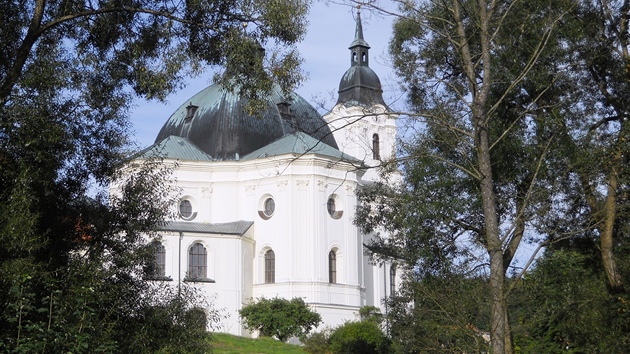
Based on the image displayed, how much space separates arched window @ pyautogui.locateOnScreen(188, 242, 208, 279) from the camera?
5584 cm

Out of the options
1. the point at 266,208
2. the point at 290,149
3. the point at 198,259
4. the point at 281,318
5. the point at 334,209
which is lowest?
the point at 281,318

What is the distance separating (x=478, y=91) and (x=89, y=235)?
286 inches

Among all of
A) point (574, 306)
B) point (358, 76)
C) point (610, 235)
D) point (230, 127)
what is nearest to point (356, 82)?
point (358, 76)

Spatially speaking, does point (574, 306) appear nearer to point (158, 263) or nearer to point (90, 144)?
point (90, 144)

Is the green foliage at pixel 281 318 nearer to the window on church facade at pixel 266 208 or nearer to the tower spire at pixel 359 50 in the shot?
the window on church facade at pixel 266 208

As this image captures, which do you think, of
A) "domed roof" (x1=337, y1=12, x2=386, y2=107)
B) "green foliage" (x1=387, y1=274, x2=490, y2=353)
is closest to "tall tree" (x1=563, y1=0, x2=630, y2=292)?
"green foliage" (x1=387, y1=274, x2=490, y2=353)

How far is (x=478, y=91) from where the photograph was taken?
14914 mm

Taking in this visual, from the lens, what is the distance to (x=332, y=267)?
2224 inches

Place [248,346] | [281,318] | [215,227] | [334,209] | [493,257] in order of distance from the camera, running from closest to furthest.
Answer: [493,257], [248,346], [281,318], [334,209], [215,227]

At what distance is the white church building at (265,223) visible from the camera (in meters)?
55.2

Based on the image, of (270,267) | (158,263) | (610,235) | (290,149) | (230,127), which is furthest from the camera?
(230,127)

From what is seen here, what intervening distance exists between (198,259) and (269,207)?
547cm

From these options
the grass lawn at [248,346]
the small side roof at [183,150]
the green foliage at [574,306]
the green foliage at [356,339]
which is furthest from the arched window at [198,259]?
the green foliage at [574,306]

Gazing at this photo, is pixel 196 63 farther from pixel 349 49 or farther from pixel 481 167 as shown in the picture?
pixel 349 49
